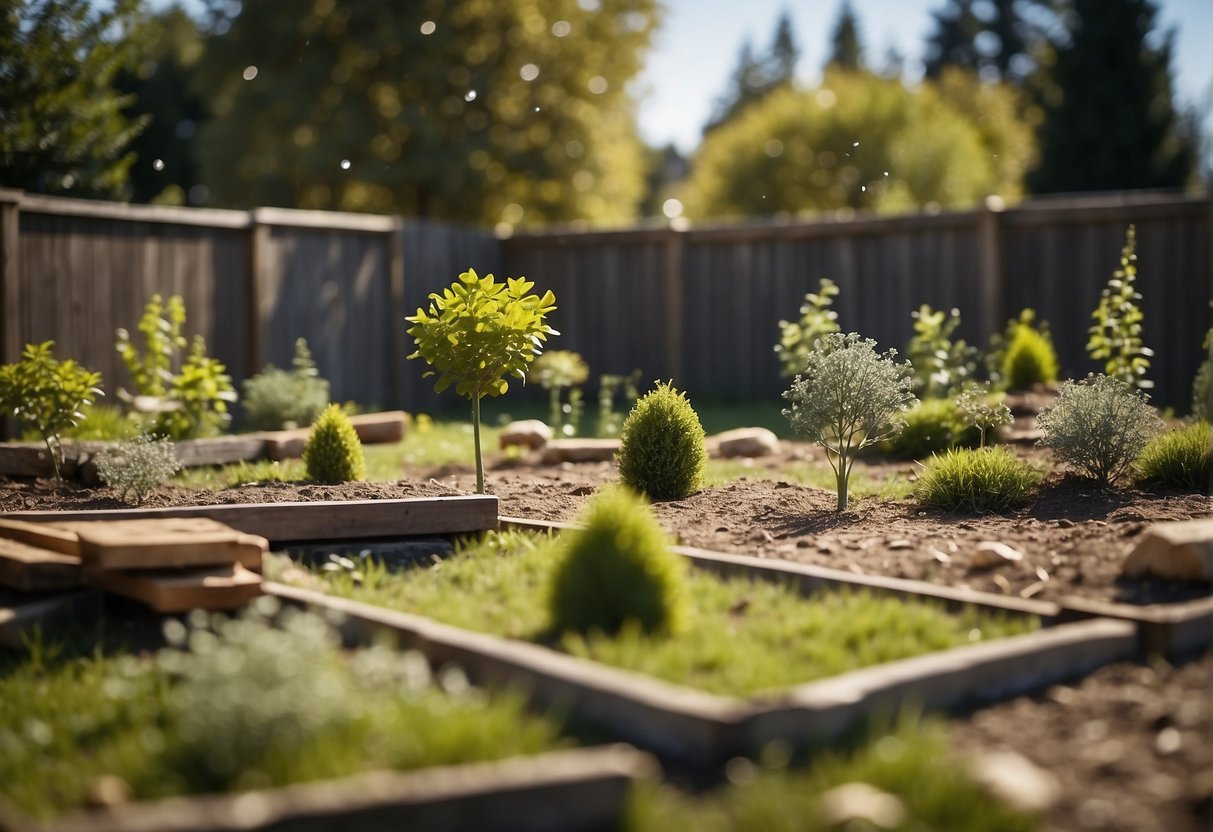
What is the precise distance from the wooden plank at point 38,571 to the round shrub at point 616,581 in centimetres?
190

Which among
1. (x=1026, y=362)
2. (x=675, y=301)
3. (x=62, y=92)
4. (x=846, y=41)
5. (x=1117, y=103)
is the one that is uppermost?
(x=846, y=41)

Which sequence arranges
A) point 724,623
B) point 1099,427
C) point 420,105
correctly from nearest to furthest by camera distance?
point 724,623 → point 1099,427 → point 420,105

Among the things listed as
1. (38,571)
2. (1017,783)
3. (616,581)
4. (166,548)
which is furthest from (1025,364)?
(38,571)

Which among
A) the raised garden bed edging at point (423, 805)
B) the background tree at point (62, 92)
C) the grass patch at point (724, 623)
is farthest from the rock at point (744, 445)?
the background tree at point (62, 92)

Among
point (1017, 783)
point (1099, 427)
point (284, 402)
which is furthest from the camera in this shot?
point (284, 402)

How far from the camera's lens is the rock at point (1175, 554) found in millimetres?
4215

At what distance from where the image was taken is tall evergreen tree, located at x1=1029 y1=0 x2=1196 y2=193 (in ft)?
76.9

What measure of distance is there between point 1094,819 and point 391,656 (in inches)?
71.4

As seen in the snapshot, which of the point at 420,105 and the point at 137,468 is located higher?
the point at 420,105

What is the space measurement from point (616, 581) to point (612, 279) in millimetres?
9167

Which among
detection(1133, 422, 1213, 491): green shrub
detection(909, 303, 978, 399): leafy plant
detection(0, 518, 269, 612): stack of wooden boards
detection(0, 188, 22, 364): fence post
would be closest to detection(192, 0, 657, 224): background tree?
detection(0, 188, 22, 364): fence post

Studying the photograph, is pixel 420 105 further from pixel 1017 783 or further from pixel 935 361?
pixel 1017 783

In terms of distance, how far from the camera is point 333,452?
22.3 feet

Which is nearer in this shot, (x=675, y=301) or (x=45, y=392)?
(x=45, y=392)
